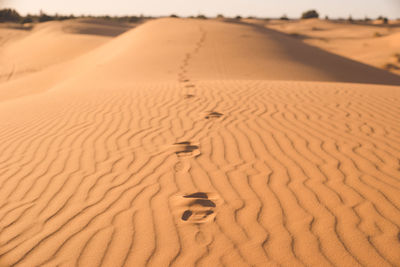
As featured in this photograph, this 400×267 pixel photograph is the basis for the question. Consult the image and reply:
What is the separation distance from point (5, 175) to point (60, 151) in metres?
0.72

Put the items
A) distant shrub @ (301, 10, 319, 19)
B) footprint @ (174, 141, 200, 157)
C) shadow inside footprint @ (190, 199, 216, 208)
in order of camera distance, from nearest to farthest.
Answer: shadow inside footprint @ (190, 199, 216, 208) → footprint @ (174, 141, 200, 157) → distant shrub @ (301, 10, 319, 19)

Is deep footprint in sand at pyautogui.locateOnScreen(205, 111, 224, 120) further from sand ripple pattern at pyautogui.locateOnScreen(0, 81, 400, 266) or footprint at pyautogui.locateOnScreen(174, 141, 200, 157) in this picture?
footprint at pyautogui.locateOnScreen(174, 141, 200, 157)

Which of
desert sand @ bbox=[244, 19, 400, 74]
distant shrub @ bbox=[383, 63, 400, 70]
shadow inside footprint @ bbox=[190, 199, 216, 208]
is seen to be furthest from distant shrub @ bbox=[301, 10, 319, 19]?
shadow inside footprint @ bbox=[190, 199, 216, 208]

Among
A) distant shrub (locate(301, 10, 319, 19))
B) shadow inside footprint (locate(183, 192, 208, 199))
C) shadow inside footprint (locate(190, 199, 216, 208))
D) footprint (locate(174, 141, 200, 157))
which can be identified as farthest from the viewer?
distant shrub (locate(301, 10, 319, 19))

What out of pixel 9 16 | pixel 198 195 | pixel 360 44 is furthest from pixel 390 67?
pixel 9 16

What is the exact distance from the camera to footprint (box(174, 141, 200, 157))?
401 centimetres

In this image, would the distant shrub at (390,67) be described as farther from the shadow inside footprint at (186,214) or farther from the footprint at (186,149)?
the shadow inside footprint at (186,214)

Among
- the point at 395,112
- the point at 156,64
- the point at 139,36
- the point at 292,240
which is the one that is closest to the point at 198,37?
the point at 139,36

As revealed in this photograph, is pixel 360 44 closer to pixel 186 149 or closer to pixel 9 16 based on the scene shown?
pixel 186 149

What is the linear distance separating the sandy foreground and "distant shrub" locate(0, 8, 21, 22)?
132 feet

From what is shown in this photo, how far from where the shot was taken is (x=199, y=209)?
285cm

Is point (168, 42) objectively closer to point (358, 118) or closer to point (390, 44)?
point (358, 118)

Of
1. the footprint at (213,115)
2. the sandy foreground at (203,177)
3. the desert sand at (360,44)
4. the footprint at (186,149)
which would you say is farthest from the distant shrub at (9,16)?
the footprint at (186,149)

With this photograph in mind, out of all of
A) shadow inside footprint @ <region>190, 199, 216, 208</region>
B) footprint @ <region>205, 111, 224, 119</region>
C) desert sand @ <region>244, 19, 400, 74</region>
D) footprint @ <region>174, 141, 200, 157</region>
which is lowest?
desert sand @ <region>244, 19, 400, 74</region>
